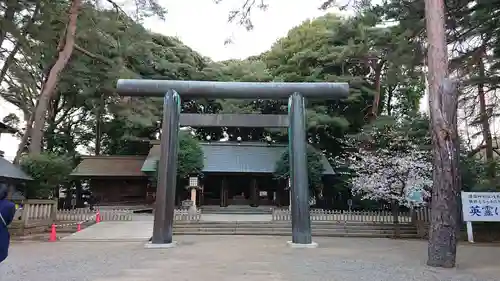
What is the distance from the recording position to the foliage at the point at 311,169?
25188 mm

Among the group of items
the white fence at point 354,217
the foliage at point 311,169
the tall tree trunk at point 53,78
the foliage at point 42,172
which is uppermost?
the tall tree trunk at point 53,78

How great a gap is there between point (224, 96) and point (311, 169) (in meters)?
14.1

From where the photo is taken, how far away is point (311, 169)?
25.2 meters

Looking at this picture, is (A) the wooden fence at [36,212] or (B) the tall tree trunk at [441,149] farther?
(A) the wooden fence at [36,212]

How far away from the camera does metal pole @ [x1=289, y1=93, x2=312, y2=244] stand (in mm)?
11445

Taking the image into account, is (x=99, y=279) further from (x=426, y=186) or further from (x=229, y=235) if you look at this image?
(x=426, y=186)

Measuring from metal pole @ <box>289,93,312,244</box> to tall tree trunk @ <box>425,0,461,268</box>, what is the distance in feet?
12.7

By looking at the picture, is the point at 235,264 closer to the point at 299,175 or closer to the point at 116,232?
the point at 299,175

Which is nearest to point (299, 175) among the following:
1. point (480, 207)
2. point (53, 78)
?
point (480, 207)

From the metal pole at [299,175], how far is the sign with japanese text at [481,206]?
657cm

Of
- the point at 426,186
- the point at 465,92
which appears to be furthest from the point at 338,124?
the point at 465,92

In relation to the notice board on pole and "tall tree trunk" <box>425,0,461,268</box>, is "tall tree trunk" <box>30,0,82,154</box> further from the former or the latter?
the notice board on pole

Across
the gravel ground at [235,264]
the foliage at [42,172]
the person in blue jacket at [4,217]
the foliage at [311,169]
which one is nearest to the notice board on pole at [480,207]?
the gravel ground at [235,264]

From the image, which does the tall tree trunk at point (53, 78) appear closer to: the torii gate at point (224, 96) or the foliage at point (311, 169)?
the torii gate at point (224, 96)
